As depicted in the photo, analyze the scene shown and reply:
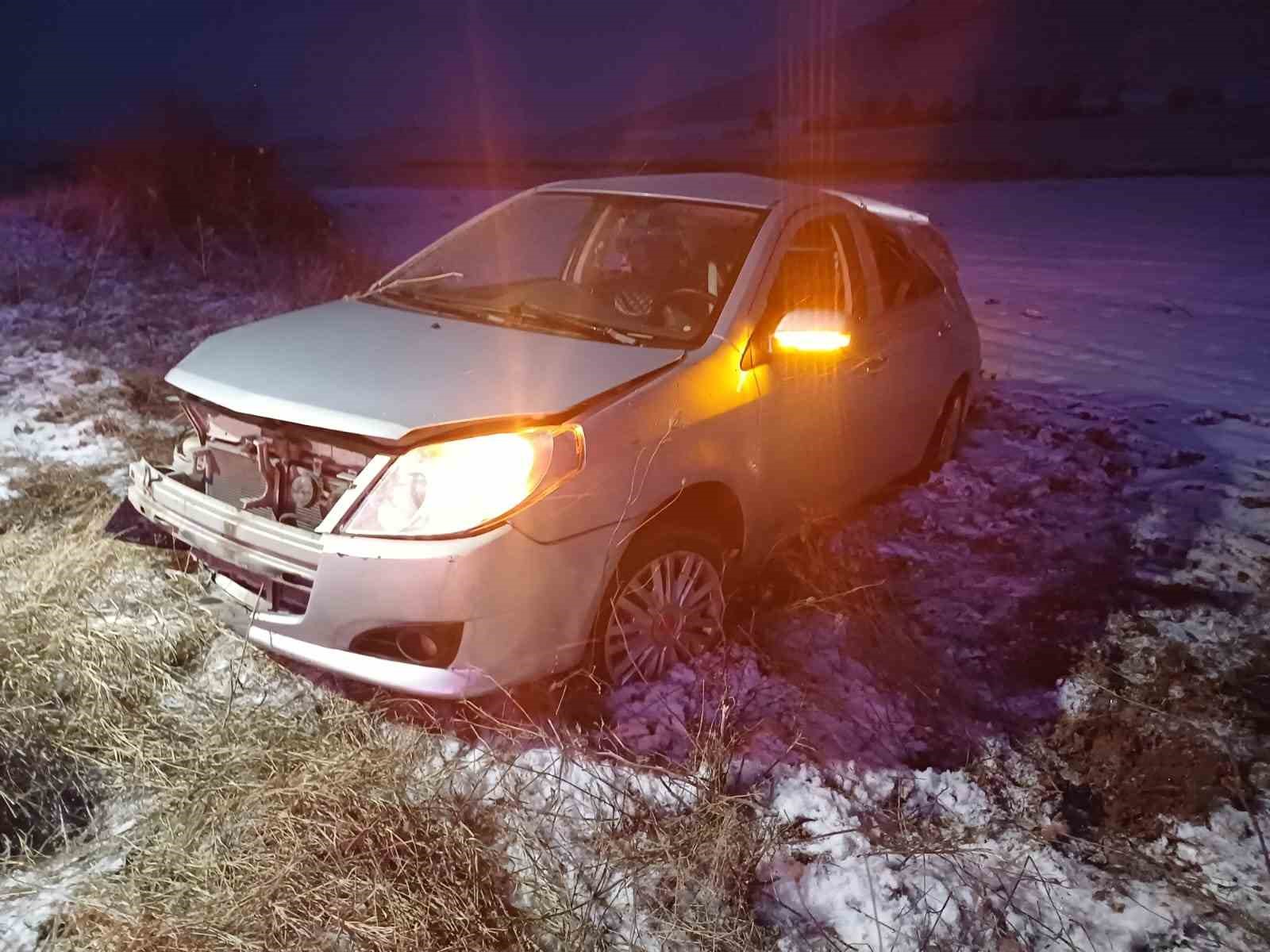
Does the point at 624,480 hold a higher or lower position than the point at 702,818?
higher

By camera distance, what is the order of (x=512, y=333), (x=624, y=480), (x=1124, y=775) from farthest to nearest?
(x=512, y=333), (x=1124, y=775), (x=624, y=480)

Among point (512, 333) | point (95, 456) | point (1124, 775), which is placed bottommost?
point (1124, 775)

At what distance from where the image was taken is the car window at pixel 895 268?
169 inches

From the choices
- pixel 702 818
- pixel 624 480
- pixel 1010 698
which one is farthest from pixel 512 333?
pixel 1010 698

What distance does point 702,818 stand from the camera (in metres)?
2.70

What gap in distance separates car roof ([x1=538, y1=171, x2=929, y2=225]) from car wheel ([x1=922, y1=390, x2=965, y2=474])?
1.02 m

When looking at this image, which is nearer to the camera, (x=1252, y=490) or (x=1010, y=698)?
(x=1010, y=698)

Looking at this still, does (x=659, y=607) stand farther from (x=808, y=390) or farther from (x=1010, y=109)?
(x=1010, y=109)

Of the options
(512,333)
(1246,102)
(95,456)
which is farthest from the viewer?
(1246,102)

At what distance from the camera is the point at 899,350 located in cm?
427

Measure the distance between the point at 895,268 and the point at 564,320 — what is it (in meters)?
1.70

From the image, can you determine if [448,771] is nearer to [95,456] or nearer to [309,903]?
[309,903]

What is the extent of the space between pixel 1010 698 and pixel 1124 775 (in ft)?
1.56

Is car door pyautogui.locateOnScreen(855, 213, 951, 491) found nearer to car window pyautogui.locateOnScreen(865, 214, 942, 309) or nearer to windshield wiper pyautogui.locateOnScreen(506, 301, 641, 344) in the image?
car window pyautogui.locateOnScreen(865, 214, 942, 309)
